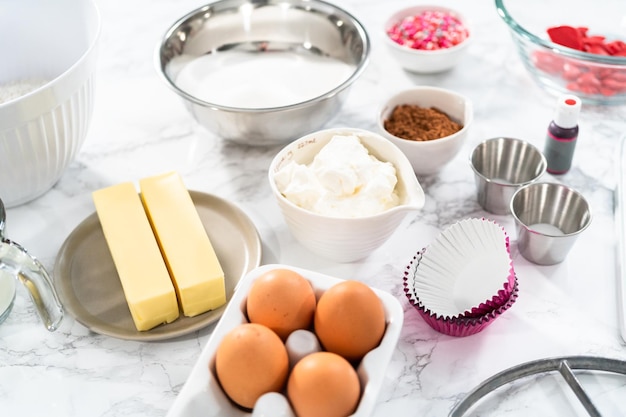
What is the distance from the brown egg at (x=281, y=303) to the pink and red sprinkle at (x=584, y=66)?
78 centimetres

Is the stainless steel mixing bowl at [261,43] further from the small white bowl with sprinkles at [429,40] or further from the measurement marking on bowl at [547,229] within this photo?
the measurement marking on bowl at [547,229]

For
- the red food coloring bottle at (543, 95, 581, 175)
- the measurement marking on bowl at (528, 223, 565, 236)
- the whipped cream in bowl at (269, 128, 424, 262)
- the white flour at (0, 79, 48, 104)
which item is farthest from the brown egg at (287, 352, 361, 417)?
the white flour at (0, 79, 48, 104)

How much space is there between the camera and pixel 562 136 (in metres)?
1.22

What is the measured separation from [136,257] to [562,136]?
741mm

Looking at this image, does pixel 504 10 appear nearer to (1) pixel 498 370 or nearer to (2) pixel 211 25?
(2) pixel 211 25

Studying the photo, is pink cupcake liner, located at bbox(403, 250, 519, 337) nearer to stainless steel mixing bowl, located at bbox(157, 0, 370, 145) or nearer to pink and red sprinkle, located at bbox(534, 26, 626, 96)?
stainless steel mixing bowl, located at bbox(157, 0, 370, 145)

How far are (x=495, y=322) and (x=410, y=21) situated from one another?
2.44 ft

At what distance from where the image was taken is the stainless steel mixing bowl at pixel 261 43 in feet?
4.32

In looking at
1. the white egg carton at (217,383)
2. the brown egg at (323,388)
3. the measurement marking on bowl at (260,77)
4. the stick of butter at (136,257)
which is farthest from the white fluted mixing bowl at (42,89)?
the brown egg at (323,388)

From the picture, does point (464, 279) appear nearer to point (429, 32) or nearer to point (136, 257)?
point (136, 257)

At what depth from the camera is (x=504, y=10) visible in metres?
1.41

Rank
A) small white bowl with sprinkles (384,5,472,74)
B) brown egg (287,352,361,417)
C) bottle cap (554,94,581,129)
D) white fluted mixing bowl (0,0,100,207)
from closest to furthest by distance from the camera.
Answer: brown egg (287,352,361,417)
white fluted mixing bowl (0,0,100,207)
bottle cap (554,94,581,129)
small white bowl with sprinkles (384,5,472,74)

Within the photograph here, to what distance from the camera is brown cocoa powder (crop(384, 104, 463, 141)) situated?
4.04 ft

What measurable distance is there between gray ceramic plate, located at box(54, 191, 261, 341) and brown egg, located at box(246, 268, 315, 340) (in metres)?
0.17
